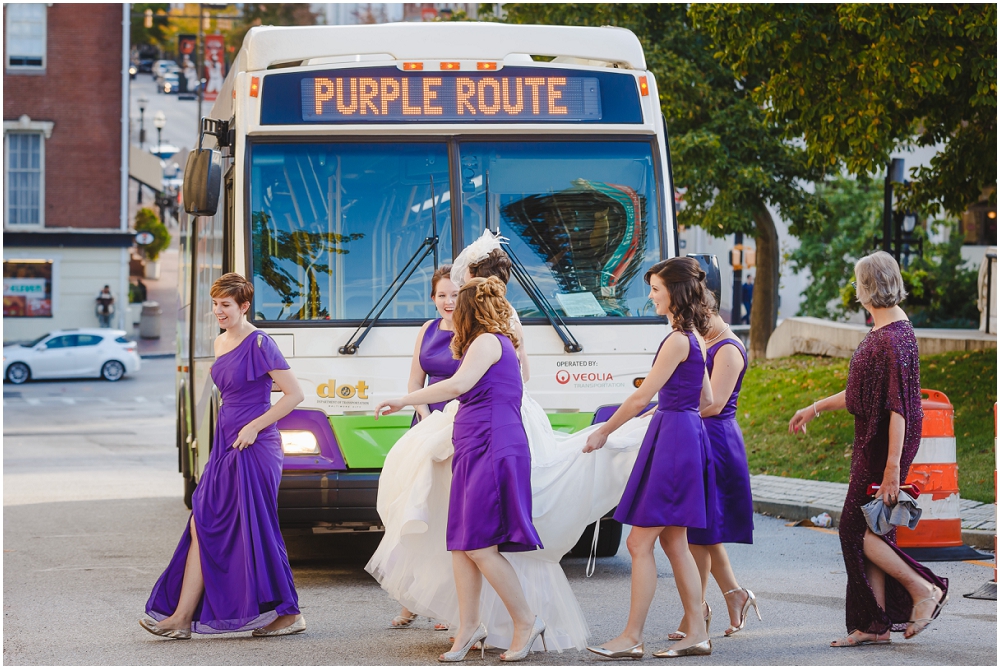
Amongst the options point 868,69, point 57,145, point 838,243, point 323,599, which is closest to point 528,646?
point 323,599

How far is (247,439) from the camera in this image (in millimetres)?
6332

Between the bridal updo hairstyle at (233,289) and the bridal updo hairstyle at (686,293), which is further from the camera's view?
the bridal updo hairstyle at (233,289)

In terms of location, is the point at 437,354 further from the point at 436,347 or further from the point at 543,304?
the point at 543,304

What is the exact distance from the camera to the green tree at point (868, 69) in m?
13.0

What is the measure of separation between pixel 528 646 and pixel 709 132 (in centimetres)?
1682

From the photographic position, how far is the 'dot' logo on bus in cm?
769

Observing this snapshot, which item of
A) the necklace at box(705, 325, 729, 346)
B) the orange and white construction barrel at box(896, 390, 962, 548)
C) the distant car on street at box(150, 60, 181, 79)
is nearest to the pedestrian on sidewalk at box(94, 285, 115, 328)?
the orange and white construction barrel at box(896, 390, 962, 548)

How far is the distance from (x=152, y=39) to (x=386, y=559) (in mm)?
96076

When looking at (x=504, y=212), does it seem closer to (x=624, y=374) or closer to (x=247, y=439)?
(x=624, y=374)

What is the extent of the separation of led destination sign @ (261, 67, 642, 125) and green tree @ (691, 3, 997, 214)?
587cm

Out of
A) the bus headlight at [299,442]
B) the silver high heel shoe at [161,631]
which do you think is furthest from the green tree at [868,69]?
the silver high heel shoe at [161,631]

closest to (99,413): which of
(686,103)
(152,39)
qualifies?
(686,103)

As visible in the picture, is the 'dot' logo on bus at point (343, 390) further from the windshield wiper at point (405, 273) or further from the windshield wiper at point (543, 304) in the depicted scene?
the windshield wiper at point (543, 304)

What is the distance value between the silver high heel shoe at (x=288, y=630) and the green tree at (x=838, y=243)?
22061 millimetres
